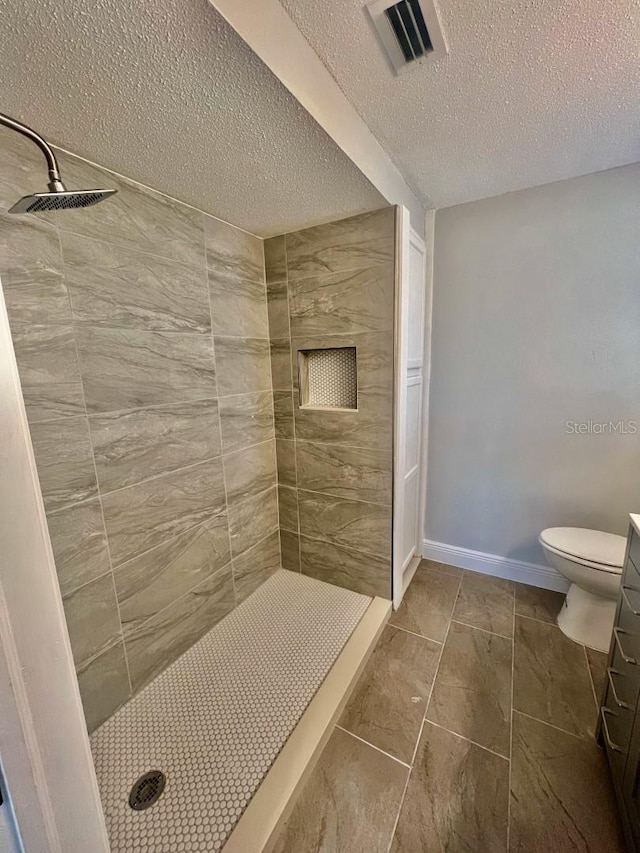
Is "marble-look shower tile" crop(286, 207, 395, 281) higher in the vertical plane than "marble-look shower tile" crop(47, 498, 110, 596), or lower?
higher

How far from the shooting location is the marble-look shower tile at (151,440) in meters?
1.23

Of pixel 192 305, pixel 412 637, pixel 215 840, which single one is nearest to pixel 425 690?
pixel 412 637

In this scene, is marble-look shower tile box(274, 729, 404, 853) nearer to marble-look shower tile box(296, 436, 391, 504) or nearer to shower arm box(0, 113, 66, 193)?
marble-look shower tile box(296, 436, 391, 504)

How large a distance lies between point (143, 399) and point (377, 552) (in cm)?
145

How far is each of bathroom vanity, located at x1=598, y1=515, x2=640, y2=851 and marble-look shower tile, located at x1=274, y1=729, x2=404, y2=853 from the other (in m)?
0.63

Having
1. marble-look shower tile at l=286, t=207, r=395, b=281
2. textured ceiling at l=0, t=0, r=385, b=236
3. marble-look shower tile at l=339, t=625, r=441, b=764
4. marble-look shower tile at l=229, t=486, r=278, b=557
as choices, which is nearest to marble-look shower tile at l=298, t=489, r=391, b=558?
marble-look shower tile at l=229, t=486, r=278, b=557

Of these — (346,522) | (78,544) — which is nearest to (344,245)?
(346,522)

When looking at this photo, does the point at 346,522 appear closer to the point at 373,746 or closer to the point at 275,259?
the point at 373,746

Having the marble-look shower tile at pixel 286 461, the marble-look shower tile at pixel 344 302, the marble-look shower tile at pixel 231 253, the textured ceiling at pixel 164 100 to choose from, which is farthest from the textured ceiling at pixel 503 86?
the marble-look shower tile at pixel 286 461

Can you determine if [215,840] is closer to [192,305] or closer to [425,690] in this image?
[425,690]

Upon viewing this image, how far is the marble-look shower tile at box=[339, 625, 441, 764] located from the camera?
1.27 meters

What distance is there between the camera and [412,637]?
1.71 m

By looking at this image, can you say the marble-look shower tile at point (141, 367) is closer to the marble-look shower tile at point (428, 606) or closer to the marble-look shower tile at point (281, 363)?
the marble-look shower tile at point (281, 363)

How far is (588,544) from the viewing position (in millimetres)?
1649
